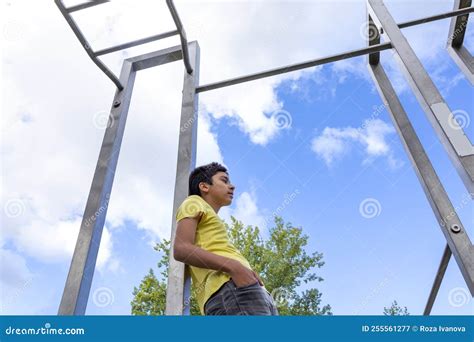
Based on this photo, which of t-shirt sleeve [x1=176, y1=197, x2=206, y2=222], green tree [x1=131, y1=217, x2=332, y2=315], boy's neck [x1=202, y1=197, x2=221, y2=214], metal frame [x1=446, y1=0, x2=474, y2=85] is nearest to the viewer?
t-shirt sleeve [x1=176, y1=197, x2=206, y2=222]

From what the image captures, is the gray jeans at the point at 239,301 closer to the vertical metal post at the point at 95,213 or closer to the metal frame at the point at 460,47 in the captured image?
the vertical metal post at the point at 95,213

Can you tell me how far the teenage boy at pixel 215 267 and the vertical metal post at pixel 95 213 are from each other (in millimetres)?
334

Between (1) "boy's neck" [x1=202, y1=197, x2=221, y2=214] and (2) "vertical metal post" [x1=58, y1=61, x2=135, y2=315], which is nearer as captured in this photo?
(2) "vertical metal post" [x1=58, y1=61, x2=135, y2=315]

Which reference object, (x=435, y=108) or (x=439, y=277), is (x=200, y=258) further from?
(x=439, y=277)

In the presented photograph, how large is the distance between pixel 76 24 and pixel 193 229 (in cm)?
96

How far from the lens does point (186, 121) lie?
5.70 feet

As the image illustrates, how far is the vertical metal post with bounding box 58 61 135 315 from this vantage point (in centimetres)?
134

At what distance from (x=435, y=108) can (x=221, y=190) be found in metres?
0.76

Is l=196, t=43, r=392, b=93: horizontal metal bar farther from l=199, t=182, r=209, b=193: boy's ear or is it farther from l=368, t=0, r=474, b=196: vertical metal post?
l=199, t=182, r=209, b=193: boy's ear

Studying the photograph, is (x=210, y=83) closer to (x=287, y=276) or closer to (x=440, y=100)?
(x=440, y=100)

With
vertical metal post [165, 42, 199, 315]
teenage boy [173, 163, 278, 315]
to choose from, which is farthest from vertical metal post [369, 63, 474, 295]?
vertical metal post [165, 42, 199, 315]

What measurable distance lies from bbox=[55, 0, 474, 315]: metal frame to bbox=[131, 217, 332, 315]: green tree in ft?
20.5

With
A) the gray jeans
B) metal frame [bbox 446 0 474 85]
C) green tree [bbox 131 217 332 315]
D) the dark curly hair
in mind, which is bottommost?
the gray jeans

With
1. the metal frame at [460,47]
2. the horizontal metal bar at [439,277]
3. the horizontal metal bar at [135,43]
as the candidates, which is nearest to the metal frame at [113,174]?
the horizontal metal bar at [135,43]
